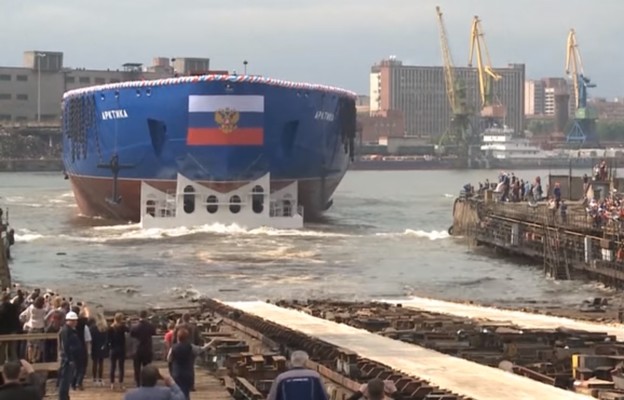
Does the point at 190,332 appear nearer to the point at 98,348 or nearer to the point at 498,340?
the point at 98,348

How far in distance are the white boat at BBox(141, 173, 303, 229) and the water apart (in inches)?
20.5

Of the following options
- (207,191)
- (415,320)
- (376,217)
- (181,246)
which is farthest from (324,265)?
(376,217)

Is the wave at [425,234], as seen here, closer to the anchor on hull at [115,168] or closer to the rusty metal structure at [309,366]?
the anchor on hull at [115,168]

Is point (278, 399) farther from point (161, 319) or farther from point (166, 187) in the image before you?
point (166, 187)

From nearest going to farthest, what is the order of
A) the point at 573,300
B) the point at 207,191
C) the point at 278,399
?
the point at 278,399
the point at 573,300
the point at 207,191

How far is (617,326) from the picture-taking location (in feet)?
78.5

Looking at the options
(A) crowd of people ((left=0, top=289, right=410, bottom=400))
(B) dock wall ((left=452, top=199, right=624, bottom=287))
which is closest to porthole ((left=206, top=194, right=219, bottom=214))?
(B) dock wall ((left=452, top=199, right=624, bottom=287))

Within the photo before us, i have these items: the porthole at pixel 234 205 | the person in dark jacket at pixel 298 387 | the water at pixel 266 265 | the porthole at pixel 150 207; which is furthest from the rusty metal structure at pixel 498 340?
the porthole at pixel 150 207

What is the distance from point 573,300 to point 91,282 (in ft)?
43.9

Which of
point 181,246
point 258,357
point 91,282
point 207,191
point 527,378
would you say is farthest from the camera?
point 207,191

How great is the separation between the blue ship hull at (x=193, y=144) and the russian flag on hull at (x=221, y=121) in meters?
0.08

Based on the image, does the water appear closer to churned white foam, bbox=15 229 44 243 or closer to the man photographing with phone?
churned white foam, bbox=15 229 44 243

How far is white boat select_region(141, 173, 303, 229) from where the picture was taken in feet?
176

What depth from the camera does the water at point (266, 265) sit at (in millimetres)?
36875
